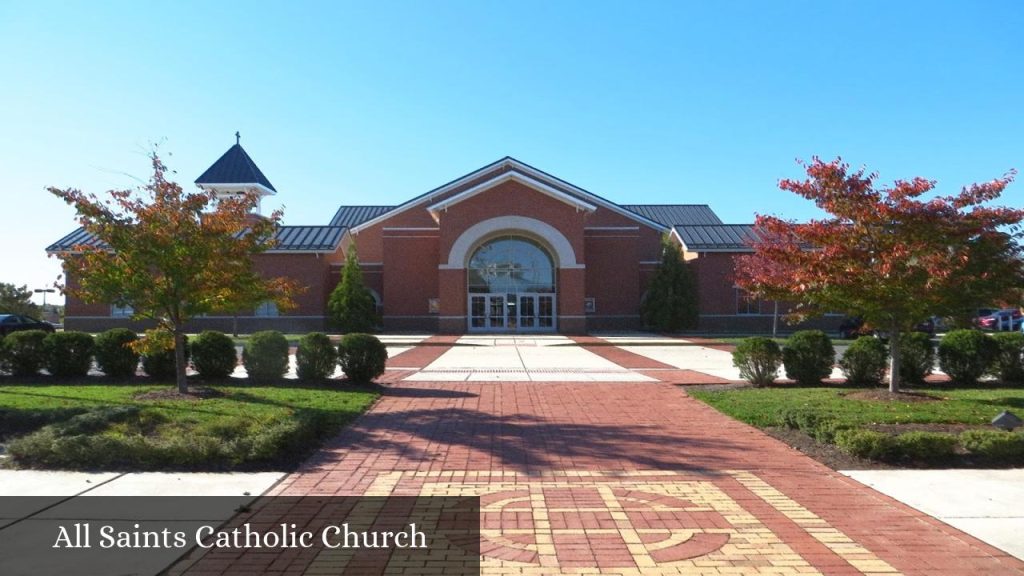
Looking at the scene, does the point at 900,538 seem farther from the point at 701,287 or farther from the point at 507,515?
the point at 701,287

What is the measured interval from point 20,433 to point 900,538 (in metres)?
9.75

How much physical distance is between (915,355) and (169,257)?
1380 cm

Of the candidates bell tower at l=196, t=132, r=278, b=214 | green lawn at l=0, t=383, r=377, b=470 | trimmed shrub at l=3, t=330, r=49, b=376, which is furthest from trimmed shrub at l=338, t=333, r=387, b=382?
bell tower at l=196, t=132, r=278, b=214

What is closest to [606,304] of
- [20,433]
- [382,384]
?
[382,384]

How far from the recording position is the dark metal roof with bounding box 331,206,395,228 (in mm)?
52656

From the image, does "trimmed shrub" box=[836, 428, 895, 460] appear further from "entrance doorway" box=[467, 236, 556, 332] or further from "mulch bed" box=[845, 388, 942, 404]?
"entrance doorway" box=[467, 236, 556, 332]

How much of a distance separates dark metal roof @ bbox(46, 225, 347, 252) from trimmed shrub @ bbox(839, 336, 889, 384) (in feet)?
98.3

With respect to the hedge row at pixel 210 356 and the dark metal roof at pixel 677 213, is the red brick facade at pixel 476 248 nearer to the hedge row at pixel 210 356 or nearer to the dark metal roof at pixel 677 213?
the dark metal roof at pixel 677 213

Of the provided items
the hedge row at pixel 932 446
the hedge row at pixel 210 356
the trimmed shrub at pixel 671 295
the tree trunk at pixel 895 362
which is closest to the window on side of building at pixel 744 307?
the trimmed shrub at pixel 671 295

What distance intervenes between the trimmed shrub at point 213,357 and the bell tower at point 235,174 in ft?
118

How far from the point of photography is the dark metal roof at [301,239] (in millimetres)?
38781

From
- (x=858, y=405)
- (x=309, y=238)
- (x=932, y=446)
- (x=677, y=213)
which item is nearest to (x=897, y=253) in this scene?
(x=858, y=405)

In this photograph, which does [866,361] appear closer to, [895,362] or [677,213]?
[895,362]

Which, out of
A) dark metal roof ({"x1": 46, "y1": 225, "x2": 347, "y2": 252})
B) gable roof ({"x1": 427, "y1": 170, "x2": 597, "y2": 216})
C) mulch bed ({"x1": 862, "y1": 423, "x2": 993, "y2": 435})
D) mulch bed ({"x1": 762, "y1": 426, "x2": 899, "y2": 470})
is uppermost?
gable roof ({"x1": 427, "y1": 170, "x2": 597, "y2": 216})
